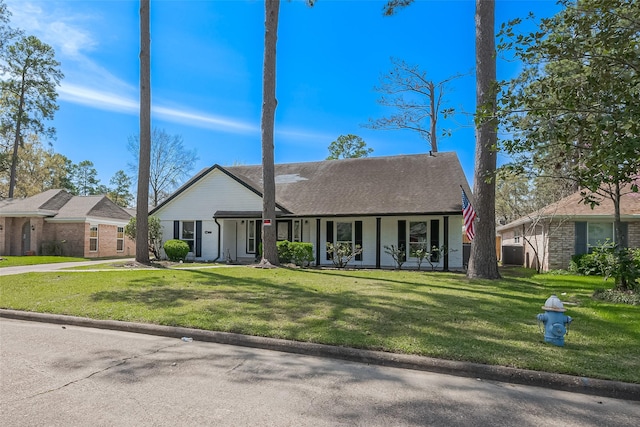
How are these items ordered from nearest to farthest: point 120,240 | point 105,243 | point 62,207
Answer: point 62,207 → point 105,243 → point 120,240

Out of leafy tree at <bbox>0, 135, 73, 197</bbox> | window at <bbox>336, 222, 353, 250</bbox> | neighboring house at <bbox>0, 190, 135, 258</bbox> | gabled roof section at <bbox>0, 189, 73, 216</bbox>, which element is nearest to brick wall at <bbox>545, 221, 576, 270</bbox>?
window at <bbox>336, 222, 353, 250</bbox>

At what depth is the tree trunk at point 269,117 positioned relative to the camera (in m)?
15.7

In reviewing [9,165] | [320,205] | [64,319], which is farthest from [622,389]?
[9,165]

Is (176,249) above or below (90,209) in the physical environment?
below

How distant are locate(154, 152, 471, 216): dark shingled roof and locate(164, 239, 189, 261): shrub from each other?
9.30ft

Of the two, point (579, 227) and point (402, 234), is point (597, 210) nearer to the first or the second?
point (579, 227)

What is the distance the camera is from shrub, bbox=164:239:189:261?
19.6 m

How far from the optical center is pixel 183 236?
21.3 metres

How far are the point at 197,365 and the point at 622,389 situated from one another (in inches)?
178

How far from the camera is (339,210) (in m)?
18.7

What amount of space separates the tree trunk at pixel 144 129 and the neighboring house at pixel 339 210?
408 centimetres

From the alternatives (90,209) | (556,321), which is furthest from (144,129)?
(556,321)

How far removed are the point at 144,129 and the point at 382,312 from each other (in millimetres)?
13905

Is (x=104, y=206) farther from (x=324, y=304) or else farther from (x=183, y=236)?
(x=324, y=304)
